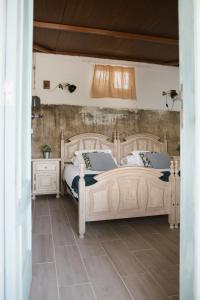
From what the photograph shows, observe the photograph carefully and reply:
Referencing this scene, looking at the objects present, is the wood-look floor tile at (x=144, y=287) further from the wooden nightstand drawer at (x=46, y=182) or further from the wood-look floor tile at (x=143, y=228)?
the wooden nightstand drawer at (x=46, y=182)

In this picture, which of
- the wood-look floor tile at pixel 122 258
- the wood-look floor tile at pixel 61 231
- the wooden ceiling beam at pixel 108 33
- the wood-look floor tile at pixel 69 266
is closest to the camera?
the wood-look floor tile at pixel 69 266

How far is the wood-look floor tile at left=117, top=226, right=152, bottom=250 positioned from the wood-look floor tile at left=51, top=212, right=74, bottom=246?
62cm

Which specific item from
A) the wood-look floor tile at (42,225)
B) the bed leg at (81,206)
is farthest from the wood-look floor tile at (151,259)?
the wood-look floor tile at (42,225)

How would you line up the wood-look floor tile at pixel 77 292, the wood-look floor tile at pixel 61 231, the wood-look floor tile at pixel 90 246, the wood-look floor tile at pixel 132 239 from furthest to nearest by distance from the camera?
the wood-look floor tile at pixel 61 231 < the wood-look floor tile at pixel 132 239 < the wood-look floor tile at pixel 90 246 < the wood-look floor tile at pixel 77 292

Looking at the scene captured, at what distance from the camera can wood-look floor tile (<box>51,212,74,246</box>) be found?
8.66ft

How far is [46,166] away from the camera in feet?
14.8

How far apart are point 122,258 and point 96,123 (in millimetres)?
3285

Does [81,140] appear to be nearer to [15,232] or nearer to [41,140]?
[41,140]

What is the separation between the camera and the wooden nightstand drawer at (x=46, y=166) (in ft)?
14.6

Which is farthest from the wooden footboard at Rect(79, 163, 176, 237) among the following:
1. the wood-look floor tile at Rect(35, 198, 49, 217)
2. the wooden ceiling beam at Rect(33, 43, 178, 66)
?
the wooden ceiling beam at Rect(33, 43, 178, 66)

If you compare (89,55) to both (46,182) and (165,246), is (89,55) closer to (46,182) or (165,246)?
(46,182)

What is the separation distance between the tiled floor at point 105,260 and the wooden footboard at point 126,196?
0.76ft

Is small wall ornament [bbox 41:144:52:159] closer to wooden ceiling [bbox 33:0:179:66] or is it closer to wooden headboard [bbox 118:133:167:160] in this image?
wooden headboard [bbox 118:133:167:160]

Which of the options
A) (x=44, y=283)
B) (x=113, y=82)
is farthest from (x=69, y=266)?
(x=113, y=82)
